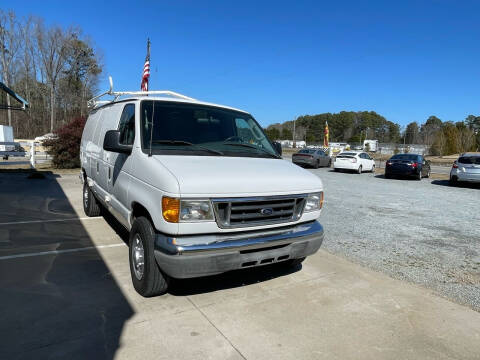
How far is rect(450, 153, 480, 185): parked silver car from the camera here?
592 inches

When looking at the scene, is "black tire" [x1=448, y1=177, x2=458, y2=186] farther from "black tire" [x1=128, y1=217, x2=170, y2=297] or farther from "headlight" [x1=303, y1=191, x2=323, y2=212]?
"black tire" [x1=128, y1=217, x2=170, y2=297]

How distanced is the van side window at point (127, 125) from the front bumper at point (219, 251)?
1521 mm

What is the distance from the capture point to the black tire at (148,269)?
128 inches

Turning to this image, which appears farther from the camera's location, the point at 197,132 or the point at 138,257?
the point at 197,132

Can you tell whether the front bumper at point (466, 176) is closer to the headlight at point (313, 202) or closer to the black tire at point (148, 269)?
the headlight at point (313, 202)

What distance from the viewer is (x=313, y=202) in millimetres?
3836

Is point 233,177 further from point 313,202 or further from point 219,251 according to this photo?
point 313,202

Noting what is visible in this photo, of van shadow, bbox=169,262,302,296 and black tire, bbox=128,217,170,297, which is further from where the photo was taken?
van shadow, bbox=169,262,302,296

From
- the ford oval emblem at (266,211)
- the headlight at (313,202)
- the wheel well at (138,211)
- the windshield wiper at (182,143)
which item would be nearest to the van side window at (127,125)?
the windshield wiper at (182,143)

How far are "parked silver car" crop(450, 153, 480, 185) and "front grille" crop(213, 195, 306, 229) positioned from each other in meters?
15.1

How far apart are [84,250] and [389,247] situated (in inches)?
195

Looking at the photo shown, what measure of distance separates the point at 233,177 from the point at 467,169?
1611 centimetres

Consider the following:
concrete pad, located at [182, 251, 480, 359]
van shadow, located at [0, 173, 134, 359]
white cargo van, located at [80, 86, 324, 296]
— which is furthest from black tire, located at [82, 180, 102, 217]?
concrete pad, located at [182, 251, 480, 359]

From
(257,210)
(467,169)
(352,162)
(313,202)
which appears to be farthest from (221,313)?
(352,162)
